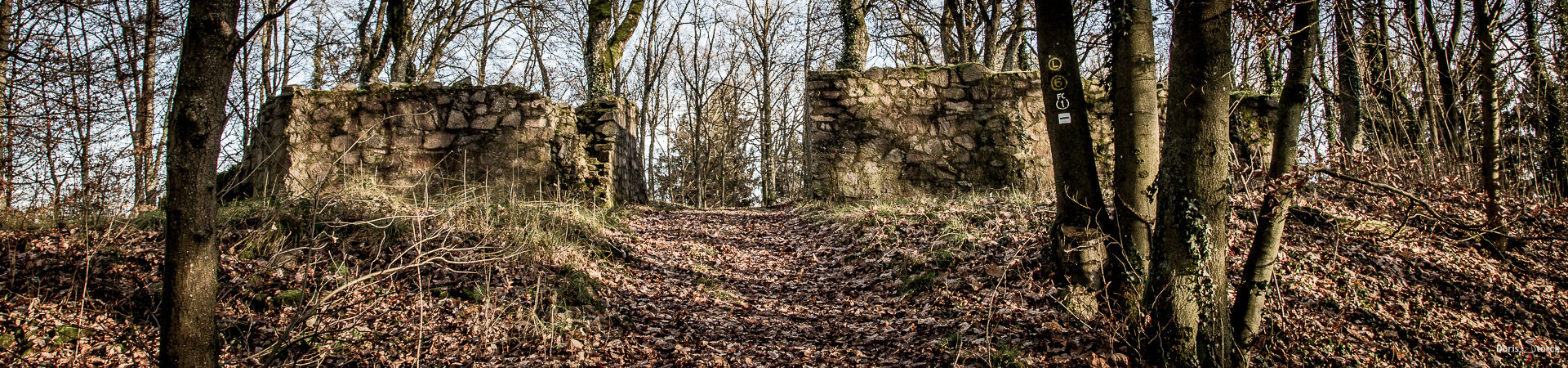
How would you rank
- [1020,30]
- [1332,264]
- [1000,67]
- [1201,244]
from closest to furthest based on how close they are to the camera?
1. [1201,244]
2. [1332,264]
3. [1020,30]
4. [1000,67]

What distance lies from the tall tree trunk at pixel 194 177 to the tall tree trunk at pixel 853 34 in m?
8.18

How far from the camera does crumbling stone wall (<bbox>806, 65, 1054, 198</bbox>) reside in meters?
8.49

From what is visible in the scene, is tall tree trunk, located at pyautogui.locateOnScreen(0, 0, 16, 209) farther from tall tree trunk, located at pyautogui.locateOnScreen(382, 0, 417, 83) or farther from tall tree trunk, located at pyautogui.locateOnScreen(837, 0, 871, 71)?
tall tree trunk, located at pyautogui.locateOnScreen(837, 0, 871, 71)

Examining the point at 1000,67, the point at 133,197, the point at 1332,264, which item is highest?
the point at 1000,67

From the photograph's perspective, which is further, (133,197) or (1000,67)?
(1000,67)

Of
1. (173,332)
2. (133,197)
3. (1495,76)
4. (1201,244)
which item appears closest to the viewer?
(173,332)

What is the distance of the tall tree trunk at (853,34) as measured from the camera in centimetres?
1011

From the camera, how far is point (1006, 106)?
335 inches

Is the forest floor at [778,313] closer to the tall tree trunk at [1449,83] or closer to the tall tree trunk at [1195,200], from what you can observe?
the tall tree trunk at [1195,200]

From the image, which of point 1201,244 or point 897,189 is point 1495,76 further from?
point 897,189

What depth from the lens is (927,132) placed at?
8609mm

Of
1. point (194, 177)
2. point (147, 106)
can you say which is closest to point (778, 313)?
point (194, 177)

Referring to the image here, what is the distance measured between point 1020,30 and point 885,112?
540cm

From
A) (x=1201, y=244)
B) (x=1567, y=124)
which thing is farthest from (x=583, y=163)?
(x=1567, y=124)
